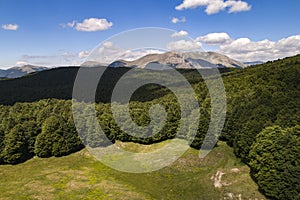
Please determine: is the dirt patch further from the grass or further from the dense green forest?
the dense green forest

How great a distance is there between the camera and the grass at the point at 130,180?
55.2 m

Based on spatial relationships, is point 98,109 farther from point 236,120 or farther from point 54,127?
point 236,120

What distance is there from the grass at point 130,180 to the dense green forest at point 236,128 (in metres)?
4.27

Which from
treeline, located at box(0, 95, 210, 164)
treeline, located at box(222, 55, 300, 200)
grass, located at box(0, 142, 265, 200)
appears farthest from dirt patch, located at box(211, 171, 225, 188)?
treeline, located at box(0, 95, 210, 164)

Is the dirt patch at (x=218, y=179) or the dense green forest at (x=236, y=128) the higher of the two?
the dense green forest at (x=236, y=128)

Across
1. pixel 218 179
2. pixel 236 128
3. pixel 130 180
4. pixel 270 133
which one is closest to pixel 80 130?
pixel 130 180

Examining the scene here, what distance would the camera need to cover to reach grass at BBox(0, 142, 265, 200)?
55.2 meters

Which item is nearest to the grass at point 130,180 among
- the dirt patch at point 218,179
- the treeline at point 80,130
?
the dirt patch at point 218,179

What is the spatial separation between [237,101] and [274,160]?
37211 mm

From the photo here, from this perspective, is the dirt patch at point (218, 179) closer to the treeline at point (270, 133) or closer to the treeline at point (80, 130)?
the treeline at point (270, 133)

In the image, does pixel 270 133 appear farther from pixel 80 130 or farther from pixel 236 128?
pixel 80 130

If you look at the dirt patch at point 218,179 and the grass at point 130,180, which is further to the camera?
the dirt patch at point 218,179

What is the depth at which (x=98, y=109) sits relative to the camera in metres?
97.9

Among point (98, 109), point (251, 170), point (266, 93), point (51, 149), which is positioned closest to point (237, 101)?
point (266, 93)
